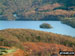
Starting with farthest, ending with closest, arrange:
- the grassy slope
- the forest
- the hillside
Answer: the forest → the grassy slope → the hillside

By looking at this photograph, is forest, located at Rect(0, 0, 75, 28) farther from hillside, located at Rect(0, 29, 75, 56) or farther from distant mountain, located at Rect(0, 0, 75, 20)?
hillside, located at Rect(0, 29, 75, 56)

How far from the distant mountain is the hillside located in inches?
1217

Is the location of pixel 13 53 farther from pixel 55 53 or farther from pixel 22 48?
pixel 55 53

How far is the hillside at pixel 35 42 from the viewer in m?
7.45

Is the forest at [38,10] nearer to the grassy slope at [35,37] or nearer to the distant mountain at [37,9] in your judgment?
the distant mountain at [37,9]

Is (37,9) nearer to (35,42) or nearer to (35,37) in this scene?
(35,37)

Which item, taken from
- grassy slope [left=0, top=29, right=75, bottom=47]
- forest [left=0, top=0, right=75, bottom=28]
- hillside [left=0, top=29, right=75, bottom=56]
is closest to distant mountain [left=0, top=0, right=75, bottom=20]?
forest [left=0, top=0, right=75, bottom=28]

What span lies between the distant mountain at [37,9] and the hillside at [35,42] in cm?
3091

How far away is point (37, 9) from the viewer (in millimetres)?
49719

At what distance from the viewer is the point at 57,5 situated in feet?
145

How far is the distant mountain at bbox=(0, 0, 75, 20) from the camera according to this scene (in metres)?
42.3

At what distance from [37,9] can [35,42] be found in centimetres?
4167

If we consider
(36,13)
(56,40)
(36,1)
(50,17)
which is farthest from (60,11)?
(56,40)

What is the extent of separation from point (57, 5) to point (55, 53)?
37.3m
